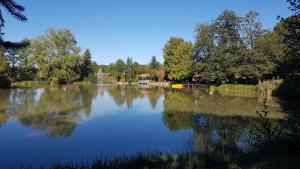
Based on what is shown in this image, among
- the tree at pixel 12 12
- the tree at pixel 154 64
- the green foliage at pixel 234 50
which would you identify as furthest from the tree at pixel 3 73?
the tree at pixel 154 64

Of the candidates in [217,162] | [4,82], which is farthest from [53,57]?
[217,162]

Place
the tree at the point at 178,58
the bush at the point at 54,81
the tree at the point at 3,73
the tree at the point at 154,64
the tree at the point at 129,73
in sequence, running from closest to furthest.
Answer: the tree at the point at 3,73
the bush at the point at 54,81
the tree at the point at 178,58
the tree at the point at 129,73
the tree at the point at 154,64

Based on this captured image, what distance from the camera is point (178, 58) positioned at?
226 feet

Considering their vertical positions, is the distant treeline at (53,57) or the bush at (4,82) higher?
the distant treeline at (53,57)

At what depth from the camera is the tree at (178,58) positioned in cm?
6644

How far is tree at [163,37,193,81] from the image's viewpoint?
66.4m

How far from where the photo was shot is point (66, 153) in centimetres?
1085

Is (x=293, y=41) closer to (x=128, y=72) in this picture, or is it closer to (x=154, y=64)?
(x=128, y=72)

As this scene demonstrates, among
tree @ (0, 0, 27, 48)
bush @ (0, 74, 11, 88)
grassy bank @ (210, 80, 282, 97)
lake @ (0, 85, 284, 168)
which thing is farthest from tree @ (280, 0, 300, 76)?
bush @ (0, 74, 11, 88)

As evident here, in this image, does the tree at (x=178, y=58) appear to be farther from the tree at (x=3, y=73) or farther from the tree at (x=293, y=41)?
the tree at (x=293, y=41)

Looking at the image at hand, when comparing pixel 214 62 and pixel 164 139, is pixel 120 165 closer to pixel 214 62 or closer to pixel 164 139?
pixel 164 139

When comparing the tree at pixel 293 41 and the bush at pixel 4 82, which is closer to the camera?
the tree at pixel 293 41

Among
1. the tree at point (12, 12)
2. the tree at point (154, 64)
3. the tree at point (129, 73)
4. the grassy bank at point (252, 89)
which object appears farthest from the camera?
the tree at point (154, 64)

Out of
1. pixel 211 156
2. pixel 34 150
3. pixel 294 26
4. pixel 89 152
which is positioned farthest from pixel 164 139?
pixel 294 26
